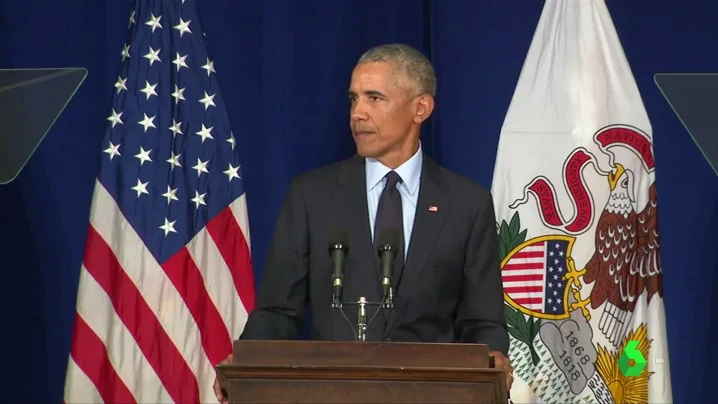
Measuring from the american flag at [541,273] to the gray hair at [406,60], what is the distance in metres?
1.19

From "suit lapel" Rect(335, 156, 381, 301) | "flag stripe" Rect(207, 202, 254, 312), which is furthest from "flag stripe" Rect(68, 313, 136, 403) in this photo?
"suit lapel" Rect(335, 156, 381, 301)

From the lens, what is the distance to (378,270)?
3389 mm

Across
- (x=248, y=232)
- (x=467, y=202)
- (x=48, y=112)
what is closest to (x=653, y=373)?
(x=467, y=202)

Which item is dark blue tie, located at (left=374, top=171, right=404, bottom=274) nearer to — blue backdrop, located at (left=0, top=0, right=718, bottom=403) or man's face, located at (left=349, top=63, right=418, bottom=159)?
man's face, located at (left=349, top=63, right=418, bottom=159)

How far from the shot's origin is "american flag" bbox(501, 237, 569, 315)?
15.0ft

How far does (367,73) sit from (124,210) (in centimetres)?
129

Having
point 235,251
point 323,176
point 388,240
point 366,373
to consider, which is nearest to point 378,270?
point 323,176

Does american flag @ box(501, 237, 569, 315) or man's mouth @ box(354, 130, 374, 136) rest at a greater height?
man's mouth @ box(354, 130, 374, 136)

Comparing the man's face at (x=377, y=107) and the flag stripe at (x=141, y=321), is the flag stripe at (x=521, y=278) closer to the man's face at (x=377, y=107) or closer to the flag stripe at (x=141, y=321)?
the man's face at (x=377, y=107)

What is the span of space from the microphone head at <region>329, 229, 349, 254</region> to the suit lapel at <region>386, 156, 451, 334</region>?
545 millimetres

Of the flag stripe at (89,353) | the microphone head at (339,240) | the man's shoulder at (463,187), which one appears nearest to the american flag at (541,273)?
the man's shoulder at (463,187)

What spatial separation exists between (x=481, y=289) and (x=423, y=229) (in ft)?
0.90

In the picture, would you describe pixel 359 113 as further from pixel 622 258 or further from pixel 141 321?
pixel 622 258

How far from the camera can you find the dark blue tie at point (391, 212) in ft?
11.3
